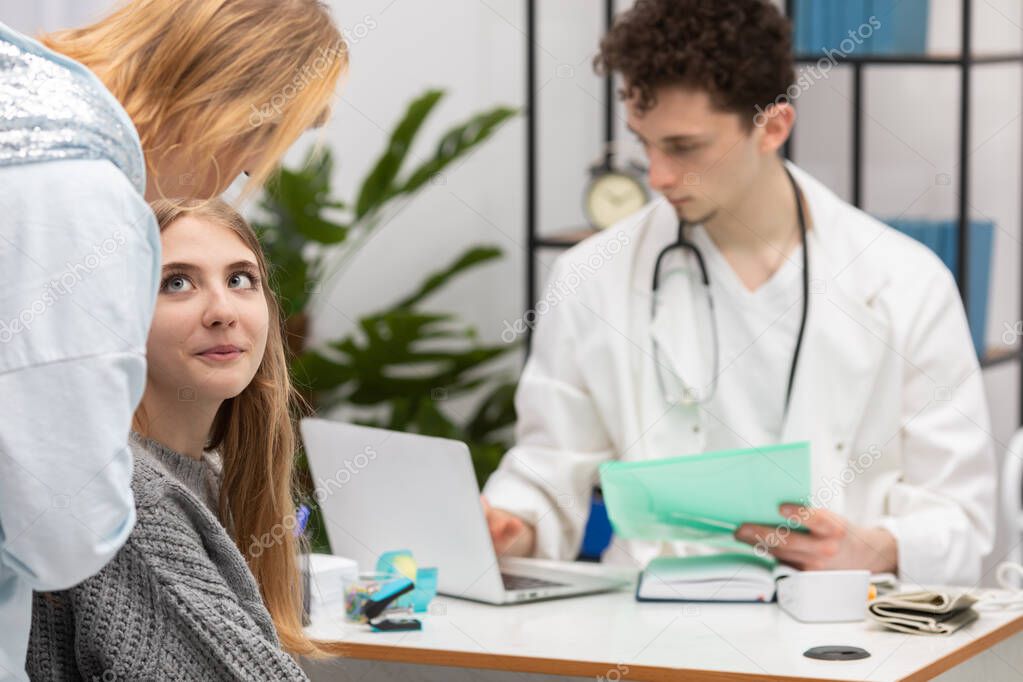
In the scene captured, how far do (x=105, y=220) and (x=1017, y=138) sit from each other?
3.40 m

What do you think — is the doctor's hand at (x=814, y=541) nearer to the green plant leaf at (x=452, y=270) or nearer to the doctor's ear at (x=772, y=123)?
the doctor's ear at (x=772, y=123)

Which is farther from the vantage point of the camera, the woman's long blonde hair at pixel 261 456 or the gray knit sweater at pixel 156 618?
the woman's long blonde hair at pixel 261 456

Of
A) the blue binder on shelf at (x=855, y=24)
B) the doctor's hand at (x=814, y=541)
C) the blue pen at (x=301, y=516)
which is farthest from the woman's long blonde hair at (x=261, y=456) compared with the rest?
the blue binder on shelf at (x=855, y=24)

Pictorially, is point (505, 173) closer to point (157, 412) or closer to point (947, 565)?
point (947, 565)

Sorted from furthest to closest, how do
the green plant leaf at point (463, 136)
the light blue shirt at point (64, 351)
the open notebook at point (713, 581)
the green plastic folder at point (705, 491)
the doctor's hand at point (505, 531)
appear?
the green plant leaf at point (463, 136)
the doctor's hand at point (505, 531)
the open notebook at point (713, 581)
the green plastic folder at point (705, 491)
the light blue shirt at point (64, 351)

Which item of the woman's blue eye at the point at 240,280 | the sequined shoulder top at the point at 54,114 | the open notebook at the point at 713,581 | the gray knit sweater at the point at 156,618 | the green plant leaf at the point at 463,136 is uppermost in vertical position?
the sequined shoulder top at the point at 54,114

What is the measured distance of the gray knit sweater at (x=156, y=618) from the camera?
1.19m

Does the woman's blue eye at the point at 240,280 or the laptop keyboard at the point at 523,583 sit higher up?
the woman's blue eye at the point at 240,280

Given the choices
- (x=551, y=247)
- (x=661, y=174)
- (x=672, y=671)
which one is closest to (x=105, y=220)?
(x=672, y=671)

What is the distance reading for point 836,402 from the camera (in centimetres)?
244

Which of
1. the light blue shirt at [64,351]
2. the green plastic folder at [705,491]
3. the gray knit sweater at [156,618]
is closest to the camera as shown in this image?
the light blue shirt at [64,351]

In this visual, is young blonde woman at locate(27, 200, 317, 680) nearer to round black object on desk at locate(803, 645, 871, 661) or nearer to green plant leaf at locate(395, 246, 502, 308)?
round black object on desk at locate(803, 645, 871, 661)

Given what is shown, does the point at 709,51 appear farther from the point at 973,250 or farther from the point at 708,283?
the point at 973,250

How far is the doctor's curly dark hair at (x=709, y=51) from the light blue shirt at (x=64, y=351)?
5.62 feet
